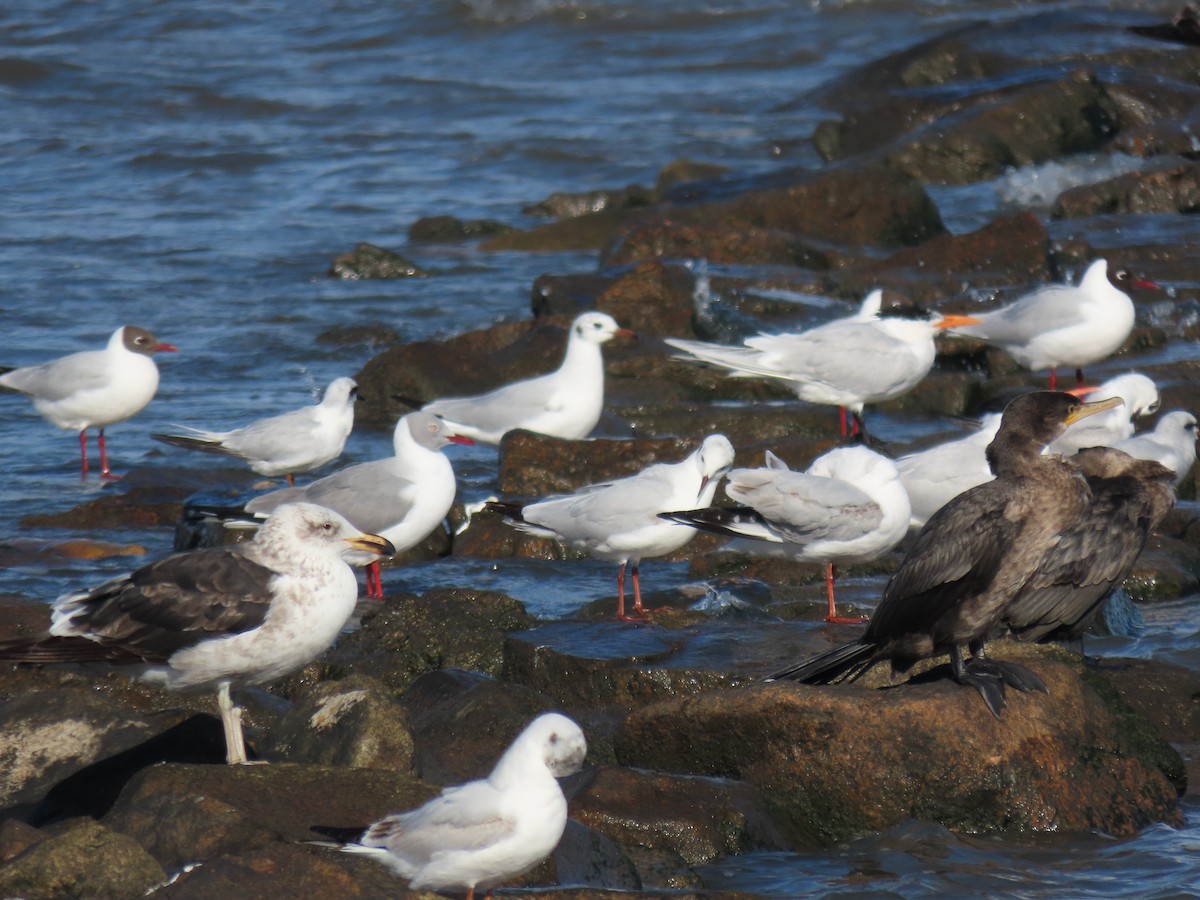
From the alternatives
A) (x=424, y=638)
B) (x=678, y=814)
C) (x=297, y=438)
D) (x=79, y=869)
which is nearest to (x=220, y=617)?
(x=79, y=869)

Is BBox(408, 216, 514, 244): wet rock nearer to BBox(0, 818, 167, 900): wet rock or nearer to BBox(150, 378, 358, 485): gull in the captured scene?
BBox(150, 378, 358, 485): gull

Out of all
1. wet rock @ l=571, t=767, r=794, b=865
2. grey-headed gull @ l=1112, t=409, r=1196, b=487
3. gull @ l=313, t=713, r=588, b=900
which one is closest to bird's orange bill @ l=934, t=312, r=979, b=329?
grey-headed gull @ l=1112, t=409, r=1196, b=487

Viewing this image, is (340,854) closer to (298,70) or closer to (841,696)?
(841,696)

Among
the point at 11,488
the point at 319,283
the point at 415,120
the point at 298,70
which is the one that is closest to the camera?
the point at 11,488

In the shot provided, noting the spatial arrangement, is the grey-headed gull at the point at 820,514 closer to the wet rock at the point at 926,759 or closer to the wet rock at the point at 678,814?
the wet rock at the point at 926,759

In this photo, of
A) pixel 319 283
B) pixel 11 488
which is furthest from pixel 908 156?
pixel 11 488

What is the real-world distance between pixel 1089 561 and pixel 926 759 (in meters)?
1.22

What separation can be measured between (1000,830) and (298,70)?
2438 cm

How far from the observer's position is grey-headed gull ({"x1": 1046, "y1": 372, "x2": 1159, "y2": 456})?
32.0 ft

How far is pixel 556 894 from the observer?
5145 millimetres

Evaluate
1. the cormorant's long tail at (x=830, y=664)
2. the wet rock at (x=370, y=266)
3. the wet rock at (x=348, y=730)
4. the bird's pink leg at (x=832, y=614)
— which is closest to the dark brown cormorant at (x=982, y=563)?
the cormorant's long tail at (x=830, y=664)

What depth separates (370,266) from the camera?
57.9 feet

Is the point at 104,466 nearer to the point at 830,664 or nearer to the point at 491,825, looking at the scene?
the point at 830,664

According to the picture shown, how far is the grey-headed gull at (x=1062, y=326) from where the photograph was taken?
11.9m
